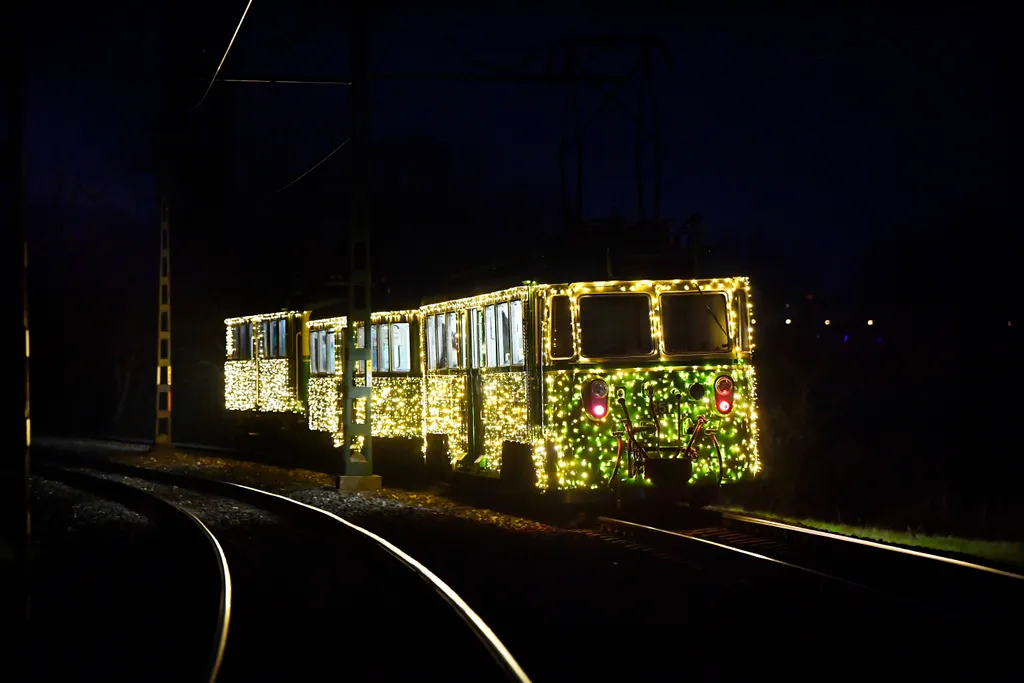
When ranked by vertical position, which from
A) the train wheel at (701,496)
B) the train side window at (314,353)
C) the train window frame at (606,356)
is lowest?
the train wheel at (701,496)

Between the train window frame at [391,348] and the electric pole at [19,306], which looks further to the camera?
the train window frame at [391,348]

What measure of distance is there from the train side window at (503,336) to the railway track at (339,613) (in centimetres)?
251

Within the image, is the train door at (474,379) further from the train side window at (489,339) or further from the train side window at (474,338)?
the train side window at (489,339)

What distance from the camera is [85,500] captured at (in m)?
18.5

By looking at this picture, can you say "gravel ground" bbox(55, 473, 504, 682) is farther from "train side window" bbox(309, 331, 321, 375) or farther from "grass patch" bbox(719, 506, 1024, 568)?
"train side window" bbox(309, 331, 321, 375)

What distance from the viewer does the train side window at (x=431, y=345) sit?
16719mm

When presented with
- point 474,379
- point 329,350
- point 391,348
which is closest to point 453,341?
point 474,379

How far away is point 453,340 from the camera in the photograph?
15727mm

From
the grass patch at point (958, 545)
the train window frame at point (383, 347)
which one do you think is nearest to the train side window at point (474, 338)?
the grass patch at point (958, 545)

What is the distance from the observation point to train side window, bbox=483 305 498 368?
45.8 ft

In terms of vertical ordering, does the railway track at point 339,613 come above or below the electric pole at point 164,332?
below

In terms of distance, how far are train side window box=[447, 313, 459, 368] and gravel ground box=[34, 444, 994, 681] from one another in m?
3.30

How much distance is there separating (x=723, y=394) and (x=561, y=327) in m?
1.86

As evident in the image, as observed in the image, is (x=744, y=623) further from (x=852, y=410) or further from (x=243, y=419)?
(x=852, y=410)
